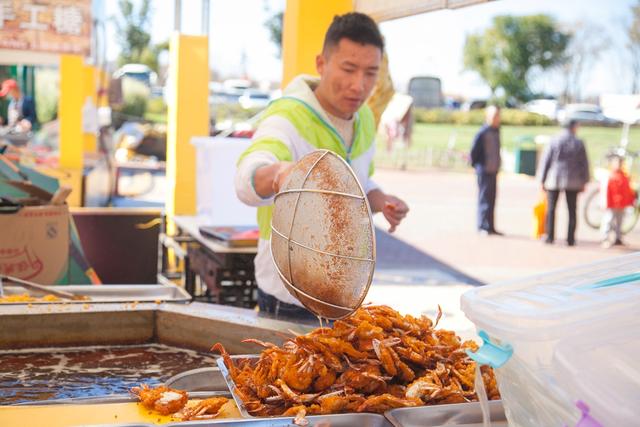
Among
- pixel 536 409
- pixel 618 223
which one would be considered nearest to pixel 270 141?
pixel 536 409

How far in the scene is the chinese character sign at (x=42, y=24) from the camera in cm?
828

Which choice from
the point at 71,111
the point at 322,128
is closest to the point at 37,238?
the point at 322,128

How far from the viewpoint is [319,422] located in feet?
6.16

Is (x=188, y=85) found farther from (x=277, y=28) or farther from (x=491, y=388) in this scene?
(x=277, y=28)

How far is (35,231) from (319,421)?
3401 mm

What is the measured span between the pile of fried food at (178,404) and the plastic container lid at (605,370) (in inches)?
39.5

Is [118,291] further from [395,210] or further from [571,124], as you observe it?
[571,124]

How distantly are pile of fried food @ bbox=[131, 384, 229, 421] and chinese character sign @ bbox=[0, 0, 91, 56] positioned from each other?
7039mm

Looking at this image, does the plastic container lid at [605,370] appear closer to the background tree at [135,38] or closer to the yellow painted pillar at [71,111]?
the yellow painted pillar at [71,111]

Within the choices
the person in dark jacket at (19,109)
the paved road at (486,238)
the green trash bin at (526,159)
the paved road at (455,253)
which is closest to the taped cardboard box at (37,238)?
the paved road at (455,253)

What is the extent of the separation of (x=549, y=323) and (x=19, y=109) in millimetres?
14649

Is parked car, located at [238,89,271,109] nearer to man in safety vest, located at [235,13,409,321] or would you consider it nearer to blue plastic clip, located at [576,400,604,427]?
man in safety vest, located at [235,13,409,321]

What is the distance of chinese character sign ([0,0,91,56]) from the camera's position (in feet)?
27.2

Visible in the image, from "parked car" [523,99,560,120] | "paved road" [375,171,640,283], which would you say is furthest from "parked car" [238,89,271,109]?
"paved road" [375,171,640,283]
